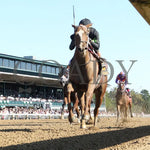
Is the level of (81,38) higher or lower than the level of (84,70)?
higher

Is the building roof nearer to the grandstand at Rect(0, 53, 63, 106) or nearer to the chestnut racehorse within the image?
the chestnut racehorse

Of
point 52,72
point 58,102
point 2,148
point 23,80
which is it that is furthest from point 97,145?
point 52,72

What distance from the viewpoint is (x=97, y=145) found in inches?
207

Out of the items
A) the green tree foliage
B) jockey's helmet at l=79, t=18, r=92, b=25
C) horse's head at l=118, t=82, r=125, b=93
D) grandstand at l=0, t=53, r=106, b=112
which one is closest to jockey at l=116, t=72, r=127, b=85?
horse's head at l=118, t=82, r=125, b=93

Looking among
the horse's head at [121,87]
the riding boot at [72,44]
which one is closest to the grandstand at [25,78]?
the horse's head at [121,87]

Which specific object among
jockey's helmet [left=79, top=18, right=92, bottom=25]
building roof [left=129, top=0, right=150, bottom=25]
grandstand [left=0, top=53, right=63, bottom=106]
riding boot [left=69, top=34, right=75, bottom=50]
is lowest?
building roof [left=129, top=0, right=150, bottom=25]

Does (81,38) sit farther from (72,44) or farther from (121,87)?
(121,87)

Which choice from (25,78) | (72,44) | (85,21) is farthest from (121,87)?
(25,78)

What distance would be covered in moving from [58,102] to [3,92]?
8.44 meters

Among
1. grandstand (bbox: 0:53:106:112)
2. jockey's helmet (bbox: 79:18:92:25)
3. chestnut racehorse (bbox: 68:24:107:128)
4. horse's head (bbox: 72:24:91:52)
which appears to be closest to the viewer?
horse's head (bbox: 72:24:91:52)

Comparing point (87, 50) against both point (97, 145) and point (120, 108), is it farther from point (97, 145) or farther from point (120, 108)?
point (120, 108)

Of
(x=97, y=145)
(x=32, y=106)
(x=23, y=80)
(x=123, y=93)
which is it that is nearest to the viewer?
(x=97, y=145)

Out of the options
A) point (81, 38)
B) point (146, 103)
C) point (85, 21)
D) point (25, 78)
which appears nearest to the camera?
point (81, 38)

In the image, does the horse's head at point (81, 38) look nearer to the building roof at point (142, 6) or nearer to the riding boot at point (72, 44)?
the riding boot at point (72, 44)
